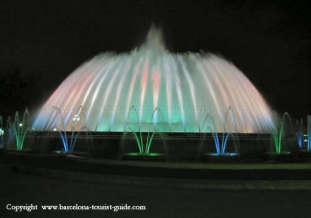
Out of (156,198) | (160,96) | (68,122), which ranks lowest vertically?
(156,198)

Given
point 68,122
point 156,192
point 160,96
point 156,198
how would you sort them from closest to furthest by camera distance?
point 156,198
point 156,192
point 68,122
point 160,96

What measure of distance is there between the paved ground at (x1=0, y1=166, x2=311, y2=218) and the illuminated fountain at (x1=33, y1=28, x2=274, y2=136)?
34.9 feet

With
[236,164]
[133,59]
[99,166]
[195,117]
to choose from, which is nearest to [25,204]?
[99,166]

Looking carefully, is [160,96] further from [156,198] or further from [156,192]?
[156,198]

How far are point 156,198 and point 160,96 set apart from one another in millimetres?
14376

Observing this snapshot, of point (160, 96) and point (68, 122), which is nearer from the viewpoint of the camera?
point (68, 122)

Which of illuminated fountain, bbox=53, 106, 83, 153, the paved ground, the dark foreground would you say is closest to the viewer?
the paved ground

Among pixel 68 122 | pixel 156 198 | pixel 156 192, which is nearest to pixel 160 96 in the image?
pixel 68 122

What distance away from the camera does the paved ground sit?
8.77m

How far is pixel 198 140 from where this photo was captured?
1842 centimetres

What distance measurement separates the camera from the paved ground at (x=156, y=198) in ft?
28.8

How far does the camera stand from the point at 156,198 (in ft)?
34.0

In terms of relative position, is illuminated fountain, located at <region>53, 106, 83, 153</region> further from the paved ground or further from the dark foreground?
the paved ground

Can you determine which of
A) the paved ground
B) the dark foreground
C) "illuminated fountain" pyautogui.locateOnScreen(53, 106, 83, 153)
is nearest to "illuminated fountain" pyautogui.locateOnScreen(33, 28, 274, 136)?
"illuminated fountain" pyautogui.locateOnScreen(53, 106, 83, 153)
